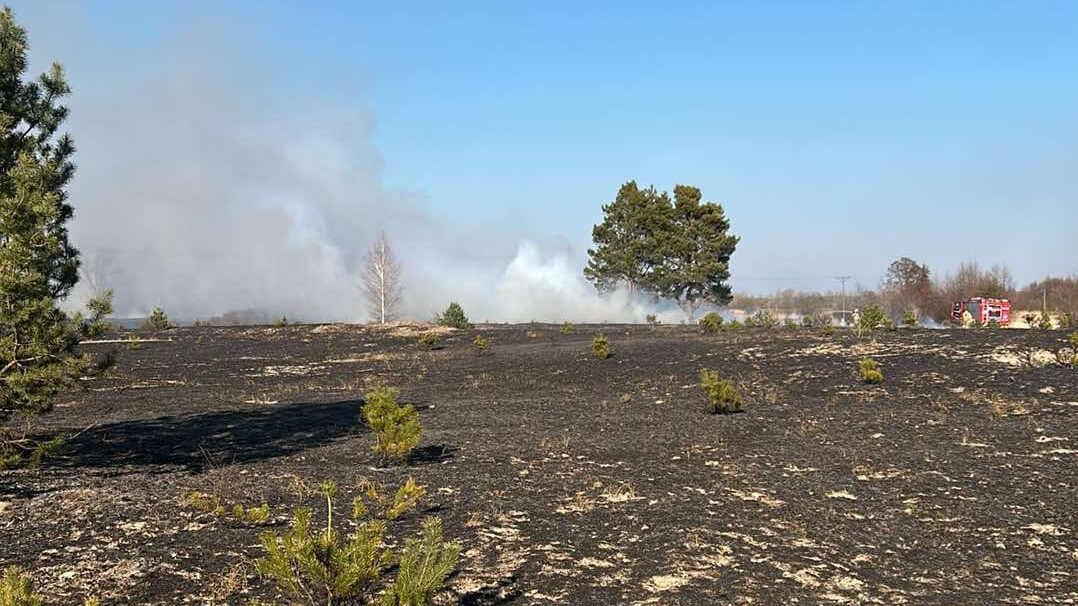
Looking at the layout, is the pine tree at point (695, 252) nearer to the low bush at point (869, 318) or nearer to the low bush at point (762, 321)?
the low bush at point (762, 321)

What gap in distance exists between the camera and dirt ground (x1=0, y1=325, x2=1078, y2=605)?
18.4 ft

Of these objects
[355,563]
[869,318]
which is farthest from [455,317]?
[355,563]

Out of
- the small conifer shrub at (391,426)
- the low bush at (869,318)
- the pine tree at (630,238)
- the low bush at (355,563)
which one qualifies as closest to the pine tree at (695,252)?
the pine tree at (630,238)

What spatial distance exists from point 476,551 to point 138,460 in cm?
586

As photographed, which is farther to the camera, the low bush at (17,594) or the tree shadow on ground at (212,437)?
the tree shadow on ground at (212,437)

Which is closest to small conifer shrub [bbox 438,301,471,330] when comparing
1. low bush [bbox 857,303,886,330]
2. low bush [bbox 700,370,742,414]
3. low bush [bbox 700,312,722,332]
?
low bush [bbox 700,312,722,332]

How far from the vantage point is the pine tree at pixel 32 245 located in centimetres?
670

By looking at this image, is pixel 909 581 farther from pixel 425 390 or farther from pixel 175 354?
pixel 175 354

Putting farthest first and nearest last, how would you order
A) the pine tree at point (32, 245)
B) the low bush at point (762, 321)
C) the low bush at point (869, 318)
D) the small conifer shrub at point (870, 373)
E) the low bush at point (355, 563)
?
the low bush at point (762, 321) → the low bush at point (869, 318) → the small conifer shrub at point (870, 373) → the pine tree at point (32, 245) → the low bush at point (355, 563)

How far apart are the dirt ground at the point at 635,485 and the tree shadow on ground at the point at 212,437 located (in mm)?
64

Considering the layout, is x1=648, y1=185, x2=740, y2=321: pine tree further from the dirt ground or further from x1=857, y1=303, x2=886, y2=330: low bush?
the dirt ground

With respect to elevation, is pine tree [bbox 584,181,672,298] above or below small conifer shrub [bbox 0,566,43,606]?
above

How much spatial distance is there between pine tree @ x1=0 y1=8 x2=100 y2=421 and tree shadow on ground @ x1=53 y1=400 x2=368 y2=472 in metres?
2.40

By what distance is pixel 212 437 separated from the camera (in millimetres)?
11719
